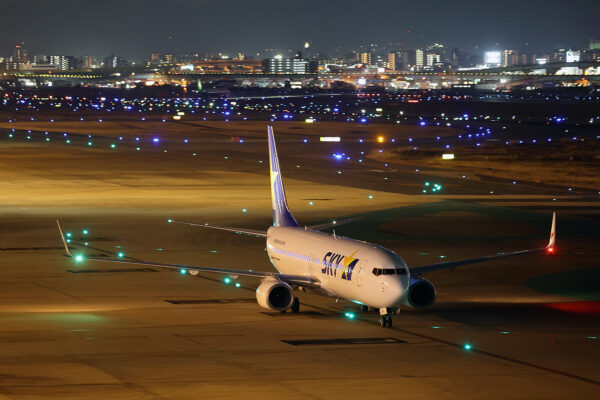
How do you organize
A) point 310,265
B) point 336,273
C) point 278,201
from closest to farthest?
point 336,273, point 310,265, point 278,201

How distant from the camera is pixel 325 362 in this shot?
2784 cm

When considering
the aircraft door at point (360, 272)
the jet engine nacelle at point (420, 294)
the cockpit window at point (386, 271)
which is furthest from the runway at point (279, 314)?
the cockpit window at point (386, 271)

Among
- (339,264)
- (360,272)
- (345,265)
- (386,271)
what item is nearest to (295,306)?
(339,264)

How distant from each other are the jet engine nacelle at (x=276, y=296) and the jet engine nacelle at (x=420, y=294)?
4444 millimetres

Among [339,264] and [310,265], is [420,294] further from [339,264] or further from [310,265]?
[310,265]

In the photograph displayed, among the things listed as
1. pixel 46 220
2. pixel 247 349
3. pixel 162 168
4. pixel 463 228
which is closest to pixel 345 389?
pixel 247 349

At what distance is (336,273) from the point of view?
33312 millimetres

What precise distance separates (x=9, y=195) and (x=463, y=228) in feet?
119

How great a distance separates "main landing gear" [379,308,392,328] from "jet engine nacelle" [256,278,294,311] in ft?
11.5

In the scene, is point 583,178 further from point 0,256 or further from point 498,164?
point 0,256

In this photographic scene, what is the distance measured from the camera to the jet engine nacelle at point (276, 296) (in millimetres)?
33719

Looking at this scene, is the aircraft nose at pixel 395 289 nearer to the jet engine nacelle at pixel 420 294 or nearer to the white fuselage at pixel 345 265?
the white fuselage at pixel 345 265

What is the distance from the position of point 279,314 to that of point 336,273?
2.89 metres

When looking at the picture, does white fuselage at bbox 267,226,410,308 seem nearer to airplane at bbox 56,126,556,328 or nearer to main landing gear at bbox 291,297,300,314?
airplane at bbox 56,126,556,328
